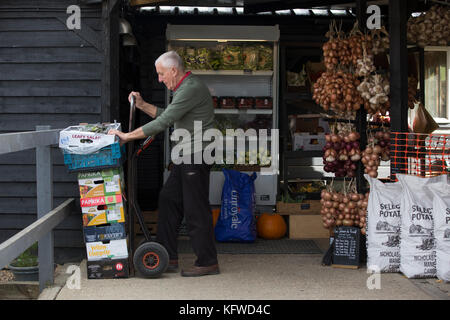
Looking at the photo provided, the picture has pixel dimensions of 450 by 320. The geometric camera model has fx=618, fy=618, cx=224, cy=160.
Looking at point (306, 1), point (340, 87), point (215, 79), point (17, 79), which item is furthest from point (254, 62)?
point (17, 79)

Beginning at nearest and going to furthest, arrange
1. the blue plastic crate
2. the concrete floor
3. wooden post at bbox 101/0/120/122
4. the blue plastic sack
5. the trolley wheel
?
the concrete floor, the blue plastic crate, the trolley wheel, wooden post at bbox 101/0/120/122, the blue plastic sack

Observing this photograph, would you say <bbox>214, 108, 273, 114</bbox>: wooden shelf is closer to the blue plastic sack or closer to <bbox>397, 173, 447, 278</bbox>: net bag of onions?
the blue plastic sack

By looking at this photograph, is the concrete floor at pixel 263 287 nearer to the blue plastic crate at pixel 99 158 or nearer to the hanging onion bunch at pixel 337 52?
the blue plastic crate at pixel 99 158

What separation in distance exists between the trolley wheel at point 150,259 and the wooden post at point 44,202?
A: 745 mm

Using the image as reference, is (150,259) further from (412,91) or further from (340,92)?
(412,91)

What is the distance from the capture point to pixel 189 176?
5309 millimetres

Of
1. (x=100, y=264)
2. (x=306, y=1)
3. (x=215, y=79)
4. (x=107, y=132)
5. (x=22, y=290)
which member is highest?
(x=306, y=1)

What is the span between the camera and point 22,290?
20.4 feet

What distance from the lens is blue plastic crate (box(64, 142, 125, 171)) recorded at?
16.7 ft

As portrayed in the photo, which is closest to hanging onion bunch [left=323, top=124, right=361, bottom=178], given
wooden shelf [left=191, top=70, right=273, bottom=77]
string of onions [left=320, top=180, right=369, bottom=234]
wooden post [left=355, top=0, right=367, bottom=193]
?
wooden post [left=355, top=0, right=367, bottom=193]

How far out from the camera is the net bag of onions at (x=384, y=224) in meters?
5.34

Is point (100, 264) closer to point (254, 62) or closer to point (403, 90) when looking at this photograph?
point (403, 90)

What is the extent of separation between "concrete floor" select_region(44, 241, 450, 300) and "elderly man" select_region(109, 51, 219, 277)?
0.83 feet
